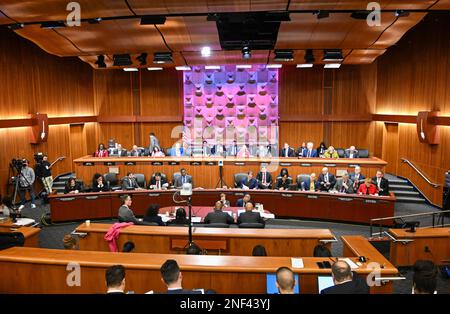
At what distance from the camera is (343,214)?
950 cm

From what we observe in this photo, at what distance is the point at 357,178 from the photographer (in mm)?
9766

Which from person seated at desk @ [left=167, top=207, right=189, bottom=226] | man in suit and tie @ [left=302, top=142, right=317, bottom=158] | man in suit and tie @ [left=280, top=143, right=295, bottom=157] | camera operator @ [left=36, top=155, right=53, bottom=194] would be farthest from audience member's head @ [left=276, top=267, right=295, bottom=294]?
camera operator @ [left=36, top=155, right=53, bottom=194]

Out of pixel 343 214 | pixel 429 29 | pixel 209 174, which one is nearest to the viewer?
pixel 343 214

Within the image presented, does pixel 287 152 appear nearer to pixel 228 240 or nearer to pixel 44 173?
pixel 228 240

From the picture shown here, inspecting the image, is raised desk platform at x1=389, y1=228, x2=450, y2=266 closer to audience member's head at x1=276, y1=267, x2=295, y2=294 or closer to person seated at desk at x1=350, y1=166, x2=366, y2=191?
person seated at desk at x1=350, y1=166, x2=366, y2=191

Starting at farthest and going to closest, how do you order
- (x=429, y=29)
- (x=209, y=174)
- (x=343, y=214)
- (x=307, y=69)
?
(x=307, y=69), (x=429, y=29), (x=209, y=174), (x=343, y=214)

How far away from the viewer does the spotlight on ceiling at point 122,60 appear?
10867mm

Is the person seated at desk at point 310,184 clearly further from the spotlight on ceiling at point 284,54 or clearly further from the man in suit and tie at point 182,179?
the spotlight on ceiling at point 284,54

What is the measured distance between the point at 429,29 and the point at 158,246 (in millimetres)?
10894

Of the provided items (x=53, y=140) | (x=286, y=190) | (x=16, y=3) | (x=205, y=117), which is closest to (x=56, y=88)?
(x=53, y=140)

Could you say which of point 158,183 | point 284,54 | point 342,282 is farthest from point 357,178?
point 342,282

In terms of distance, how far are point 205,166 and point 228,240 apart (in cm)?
497

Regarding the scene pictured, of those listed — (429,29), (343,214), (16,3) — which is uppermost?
(429,29)

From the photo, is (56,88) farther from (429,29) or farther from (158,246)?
(429,29)
